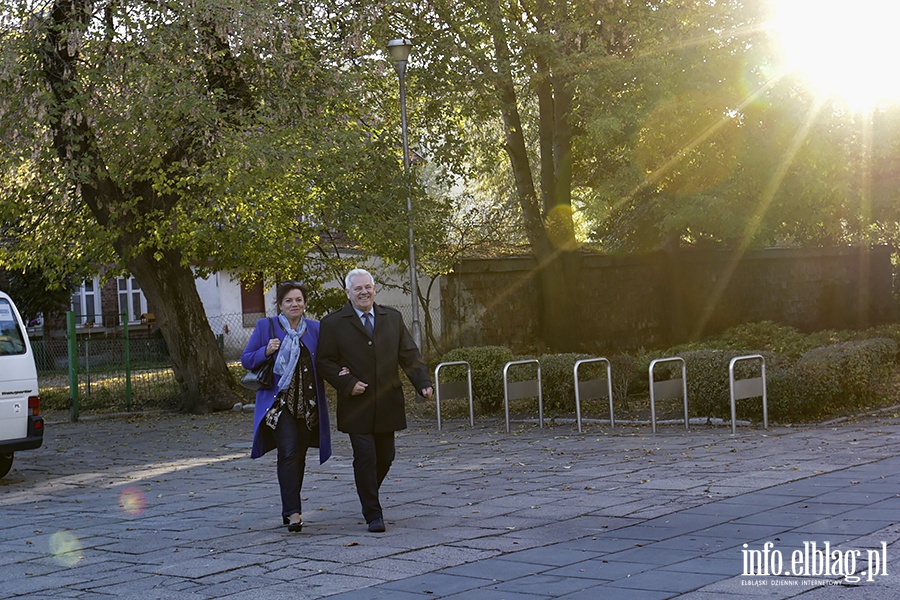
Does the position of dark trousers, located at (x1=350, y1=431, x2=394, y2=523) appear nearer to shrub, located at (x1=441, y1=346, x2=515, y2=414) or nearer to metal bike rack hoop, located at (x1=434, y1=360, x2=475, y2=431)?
metal bike rack hoop, located at (x1=434, y1=360, x2=475, y2=431)

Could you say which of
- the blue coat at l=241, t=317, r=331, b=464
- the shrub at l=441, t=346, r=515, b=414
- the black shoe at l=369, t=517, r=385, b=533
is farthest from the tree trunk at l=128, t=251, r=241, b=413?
the black shoe at l=369, t=517, r=385, b=533

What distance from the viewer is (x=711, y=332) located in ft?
104

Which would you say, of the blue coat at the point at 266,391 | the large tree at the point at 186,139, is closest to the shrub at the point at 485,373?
the large tree at the point at 186,139

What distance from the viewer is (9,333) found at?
500 inches

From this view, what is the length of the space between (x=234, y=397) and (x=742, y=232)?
29.9 feet

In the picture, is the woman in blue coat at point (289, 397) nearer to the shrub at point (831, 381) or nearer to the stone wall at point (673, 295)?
the shrub at point (831, 381)

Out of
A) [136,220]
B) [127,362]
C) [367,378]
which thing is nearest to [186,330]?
[127,362]

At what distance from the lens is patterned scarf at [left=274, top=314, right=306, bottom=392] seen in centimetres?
808

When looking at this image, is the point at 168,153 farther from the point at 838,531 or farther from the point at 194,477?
the point at 838,531

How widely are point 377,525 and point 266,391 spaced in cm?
118

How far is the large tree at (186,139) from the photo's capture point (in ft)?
55.2

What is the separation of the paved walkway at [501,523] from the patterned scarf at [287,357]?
3.33 feet

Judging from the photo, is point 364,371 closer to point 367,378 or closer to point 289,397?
point 367,378

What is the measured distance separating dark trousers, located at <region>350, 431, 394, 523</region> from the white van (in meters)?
5.37
